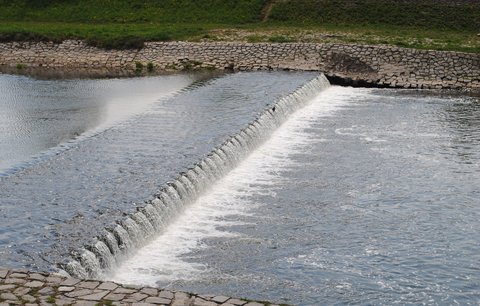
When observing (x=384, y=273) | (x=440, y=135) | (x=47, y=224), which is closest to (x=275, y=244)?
(x=384, y=273)

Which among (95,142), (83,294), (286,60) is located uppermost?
(286,60)

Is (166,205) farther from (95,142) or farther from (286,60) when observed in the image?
(286,60)

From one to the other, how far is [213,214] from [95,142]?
20.1ft

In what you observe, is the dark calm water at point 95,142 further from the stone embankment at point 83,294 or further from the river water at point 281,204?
the stone embankment at point 83,294

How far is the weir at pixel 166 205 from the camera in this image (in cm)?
1562

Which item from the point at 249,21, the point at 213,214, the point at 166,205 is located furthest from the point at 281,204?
the point at 249,21

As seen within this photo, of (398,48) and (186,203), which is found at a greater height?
(398,48)

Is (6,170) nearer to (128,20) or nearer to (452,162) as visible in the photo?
(452,162)

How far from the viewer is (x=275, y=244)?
18094 mm

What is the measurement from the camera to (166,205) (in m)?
19.3

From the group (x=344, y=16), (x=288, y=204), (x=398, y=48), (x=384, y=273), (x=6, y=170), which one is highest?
(x=344, y=16)

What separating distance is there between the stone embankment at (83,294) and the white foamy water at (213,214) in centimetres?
224

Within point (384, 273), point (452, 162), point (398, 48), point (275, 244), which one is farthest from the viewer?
point (398, 48)

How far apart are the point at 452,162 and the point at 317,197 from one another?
232 inches
